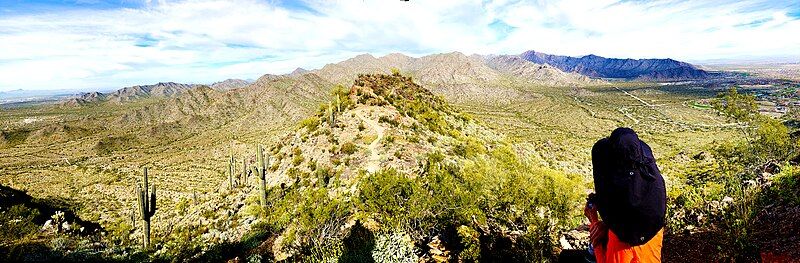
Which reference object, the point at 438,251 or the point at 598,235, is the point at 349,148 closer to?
the point at 438,251

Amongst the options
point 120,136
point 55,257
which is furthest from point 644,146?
point 120,136

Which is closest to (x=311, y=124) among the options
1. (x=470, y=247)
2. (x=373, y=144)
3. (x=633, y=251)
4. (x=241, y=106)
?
(x=373, y=144)

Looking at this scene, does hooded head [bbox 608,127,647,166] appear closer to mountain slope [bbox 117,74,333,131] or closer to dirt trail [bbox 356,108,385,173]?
dirt trail [bbox 356,108,385,173]

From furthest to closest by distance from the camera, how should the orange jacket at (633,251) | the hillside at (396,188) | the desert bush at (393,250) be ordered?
the hillside at (396,188), the desert bush at (393,250), the orange jacket at (633,251)

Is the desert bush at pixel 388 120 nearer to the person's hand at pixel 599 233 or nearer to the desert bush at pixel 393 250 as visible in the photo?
the desert bush at pixel 393 250

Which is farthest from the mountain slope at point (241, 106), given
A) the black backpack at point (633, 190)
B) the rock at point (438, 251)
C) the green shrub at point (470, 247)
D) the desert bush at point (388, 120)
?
the black backpack at point (633, 190)

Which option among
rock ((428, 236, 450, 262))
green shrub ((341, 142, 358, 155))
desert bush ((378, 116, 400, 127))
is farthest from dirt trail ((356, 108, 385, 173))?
rock ((428, 236, 450, 262))
